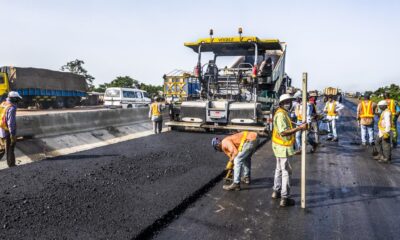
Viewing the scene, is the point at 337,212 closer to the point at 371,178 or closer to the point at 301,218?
the point at 301,218

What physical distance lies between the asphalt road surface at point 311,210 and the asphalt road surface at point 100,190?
1.49ft

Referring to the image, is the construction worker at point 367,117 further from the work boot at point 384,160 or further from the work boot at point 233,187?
the work boot at point 233,187

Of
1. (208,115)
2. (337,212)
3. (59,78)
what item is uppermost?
(59,78)

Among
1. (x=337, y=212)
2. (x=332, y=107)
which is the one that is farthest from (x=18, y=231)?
(x=332, y=107)

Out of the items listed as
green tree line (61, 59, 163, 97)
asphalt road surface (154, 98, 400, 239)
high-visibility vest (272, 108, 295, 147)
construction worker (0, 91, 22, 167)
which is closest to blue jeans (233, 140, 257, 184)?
asphalt road surface (154, 98, 400, 239)

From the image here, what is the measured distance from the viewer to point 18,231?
130 inches

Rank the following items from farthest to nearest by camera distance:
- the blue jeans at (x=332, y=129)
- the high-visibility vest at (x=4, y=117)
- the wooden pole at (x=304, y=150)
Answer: the blue jeans at (x=332, y=129)
the high-visibility vest at (x=4, y=117)
the wooden pole at (x=304, y=150)

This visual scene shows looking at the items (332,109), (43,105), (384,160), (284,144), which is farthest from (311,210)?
(43,105)

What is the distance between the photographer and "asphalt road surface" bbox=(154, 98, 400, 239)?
11.3ft

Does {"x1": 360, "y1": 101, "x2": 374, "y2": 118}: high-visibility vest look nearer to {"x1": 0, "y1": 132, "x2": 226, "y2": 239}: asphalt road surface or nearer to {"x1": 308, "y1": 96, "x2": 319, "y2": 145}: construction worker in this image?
{"x1": 308, "y1": 96, "x2": 319, "y2": 145}: construction worker

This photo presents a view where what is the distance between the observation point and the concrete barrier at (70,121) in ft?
24.7

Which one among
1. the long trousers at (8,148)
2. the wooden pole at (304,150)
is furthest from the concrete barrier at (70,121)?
the wooden pole at (304,150)

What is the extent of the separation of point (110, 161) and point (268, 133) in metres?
5.29

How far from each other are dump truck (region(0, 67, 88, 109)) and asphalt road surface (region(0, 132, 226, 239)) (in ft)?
58.0
